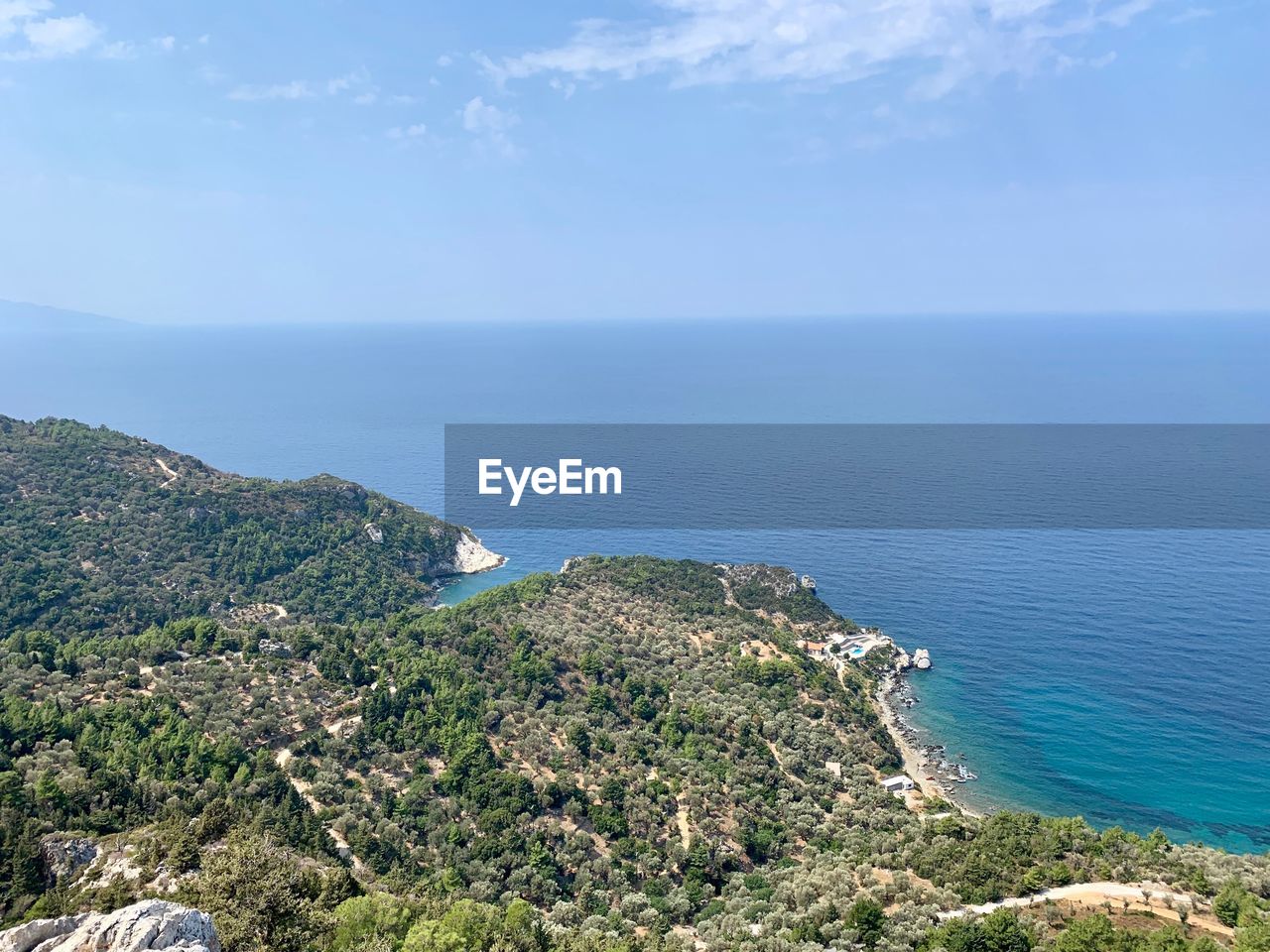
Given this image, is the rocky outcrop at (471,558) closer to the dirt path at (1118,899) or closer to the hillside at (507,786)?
the hillside at (507,786)

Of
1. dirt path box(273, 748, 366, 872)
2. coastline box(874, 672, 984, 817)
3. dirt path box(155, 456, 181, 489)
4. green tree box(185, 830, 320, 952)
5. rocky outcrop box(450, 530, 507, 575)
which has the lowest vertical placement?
coastline box(874, 672, 984, 817)

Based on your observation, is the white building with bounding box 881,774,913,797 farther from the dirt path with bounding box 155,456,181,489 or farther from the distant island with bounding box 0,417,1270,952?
the dirt path with bounding box 155,456,181,489

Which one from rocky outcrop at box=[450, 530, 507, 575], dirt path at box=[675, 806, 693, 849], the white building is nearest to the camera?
dirt path at box=[675, 806, 693, 849]

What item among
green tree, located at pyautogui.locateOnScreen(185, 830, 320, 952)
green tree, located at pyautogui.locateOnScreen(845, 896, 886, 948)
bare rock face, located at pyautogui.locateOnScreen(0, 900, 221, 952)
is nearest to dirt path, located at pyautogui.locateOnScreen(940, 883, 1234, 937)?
green tree, located at pyautogui.locateOnScreen(845, 896, 886, 948)

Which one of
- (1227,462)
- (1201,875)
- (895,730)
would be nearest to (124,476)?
(895,730)

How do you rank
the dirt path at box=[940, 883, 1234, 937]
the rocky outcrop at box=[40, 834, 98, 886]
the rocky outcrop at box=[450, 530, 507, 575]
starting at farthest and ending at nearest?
the rocky outcrop at box=[450, 530, 507, 575], the dirt path at box=[940, 883, 1234, 937], the rocky outcrop at box=[40, 834, 98, 886]

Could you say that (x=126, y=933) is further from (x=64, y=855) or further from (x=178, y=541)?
(x=178, y=541)

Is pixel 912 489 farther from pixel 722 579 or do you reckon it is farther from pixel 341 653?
pixel 341 653

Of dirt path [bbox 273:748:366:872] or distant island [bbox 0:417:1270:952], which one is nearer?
distant island [bbox 0:417:1270:952]


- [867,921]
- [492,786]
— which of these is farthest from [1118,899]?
[492,786]
